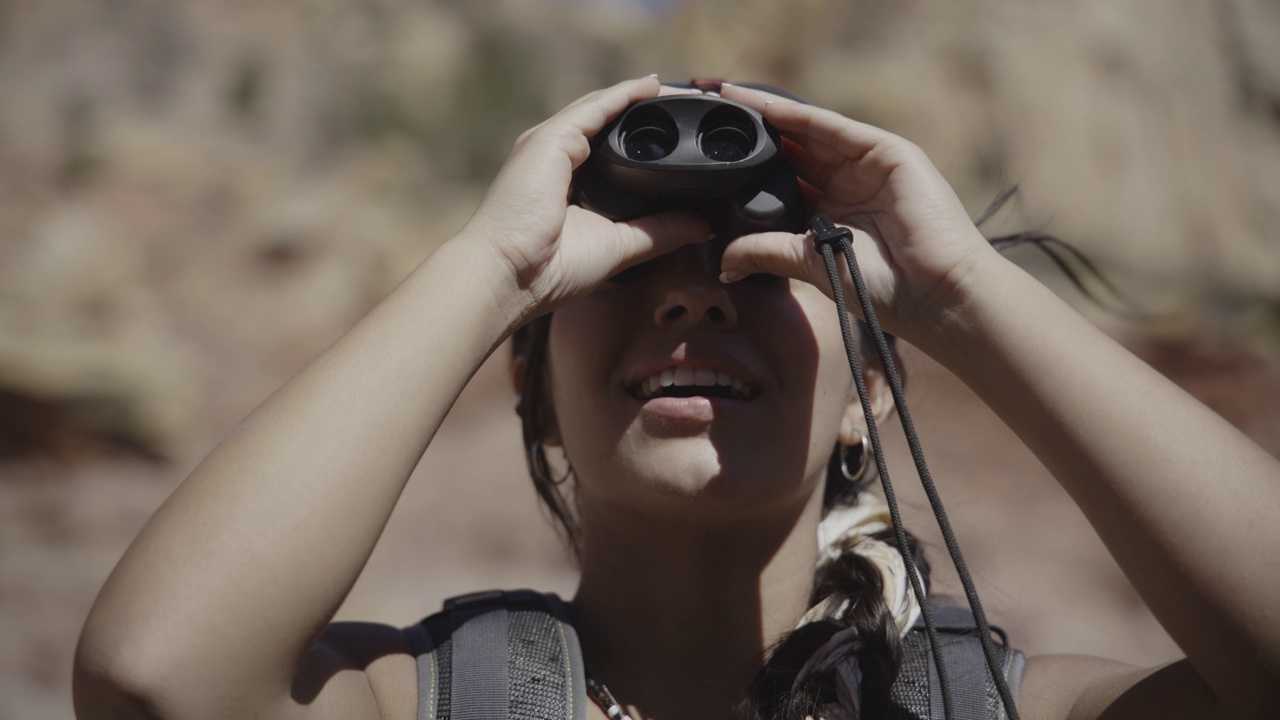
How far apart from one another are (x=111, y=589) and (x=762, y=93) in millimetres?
1122

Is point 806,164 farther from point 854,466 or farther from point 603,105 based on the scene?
point 854,466

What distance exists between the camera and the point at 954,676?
145 cm

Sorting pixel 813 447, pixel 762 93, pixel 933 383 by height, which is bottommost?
pixel 813 447

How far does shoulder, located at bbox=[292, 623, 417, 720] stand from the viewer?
1.29 meters

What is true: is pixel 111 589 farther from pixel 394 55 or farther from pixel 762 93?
pixel 394 55

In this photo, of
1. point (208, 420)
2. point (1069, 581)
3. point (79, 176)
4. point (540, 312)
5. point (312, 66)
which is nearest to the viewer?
point (540, 312)

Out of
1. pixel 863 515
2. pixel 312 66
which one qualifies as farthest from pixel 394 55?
pixel 863 515

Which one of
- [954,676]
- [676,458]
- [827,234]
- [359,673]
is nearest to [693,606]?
[676,458]

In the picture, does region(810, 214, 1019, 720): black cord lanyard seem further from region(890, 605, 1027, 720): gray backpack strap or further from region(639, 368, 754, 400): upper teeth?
region(639, 368, 754, 400): upper teeth

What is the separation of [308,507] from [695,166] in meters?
0.68

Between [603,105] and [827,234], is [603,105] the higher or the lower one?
the higher one

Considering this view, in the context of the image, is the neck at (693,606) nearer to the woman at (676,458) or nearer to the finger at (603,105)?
the woman at (676,458)

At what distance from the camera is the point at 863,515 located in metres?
1.87

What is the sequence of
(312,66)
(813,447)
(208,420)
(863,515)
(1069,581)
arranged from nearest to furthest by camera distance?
1. (813,447)
2. (863,515)
3. (1069,581)
4. (208,420)
5. (312,66)
